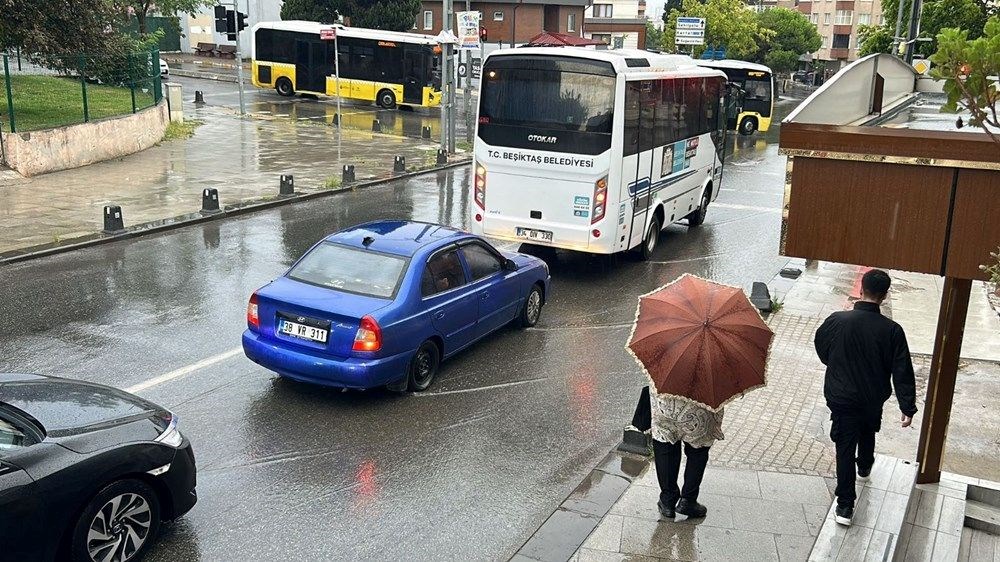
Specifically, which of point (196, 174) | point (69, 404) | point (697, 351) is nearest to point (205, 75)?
point (196, 174)

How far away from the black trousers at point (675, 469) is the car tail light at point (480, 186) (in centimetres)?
813

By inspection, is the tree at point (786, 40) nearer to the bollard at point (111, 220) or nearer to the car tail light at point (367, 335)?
the bollard at point (111, 220)

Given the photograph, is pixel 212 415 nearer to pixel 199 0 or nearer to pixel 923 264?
pixel 923 264

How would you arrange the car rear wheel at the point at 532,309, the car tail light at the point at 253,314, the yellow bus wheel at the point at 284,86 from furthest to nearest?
the yellow bus wheel at the point at 284,86, the car rear wheel at the point at 532,309, the car tail light at the point at 253,314

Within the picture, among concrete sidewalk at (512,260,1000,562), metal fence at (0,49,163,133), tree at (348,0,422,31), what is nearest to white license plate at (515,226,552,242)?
concrete sidewalk at (512,260,1000,562)

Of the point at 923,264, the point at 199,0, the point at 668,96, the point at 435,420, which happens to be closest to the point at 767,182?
the point at 668,96

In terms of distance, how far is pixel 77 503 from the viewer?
17.6 feet

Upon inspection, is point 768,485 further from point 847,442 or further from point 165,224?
point 165,224

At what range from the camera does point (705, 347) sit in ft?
19.1

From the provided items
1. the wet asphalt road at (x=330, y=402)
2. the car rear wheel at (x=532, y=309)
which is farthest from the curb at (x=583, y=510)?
the car rear wheel at (x=532, y=309)

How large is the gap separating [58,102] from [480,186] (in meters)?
15.9

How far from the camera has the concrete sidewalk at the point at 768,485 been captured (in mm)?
6180

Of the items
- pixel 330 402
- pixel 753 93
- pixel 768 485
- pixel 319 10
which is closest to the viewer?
pixel 768 485

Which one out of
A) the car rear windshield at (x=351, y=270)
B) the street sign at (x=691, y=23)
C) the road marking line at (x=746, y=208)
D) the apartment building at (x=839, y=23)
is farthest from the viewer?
the apartment building at (x=839, y=23)
